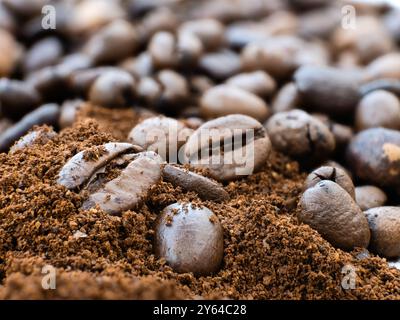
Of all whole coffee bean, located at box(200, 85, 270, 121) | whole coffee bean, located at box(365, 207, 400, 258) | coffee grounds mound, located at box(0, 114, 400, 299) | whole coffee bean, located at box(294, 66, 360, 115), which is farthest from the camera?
whole coffee bean, located at box(294, 66, 360, 115)

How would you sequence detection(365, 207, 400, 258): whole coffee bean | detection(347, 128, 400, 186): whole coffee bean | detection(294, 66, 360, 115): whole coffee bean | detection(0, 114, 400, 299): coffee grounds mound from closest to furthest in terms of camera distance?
detection(0, 114, 400, 299): coffee grounds mound
detection(365, 207, 400, 258): whole coffee bean
detection(347, 128, 400, 186): whole coffee bean
detection(294, 66, 360, 115): whole coffee bean

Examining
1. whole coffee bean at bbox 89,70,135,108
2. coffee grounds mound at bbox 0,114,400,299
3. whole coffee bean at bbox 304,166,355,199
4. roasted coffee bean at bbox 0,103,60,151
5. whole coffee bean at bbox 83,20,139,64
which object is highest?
whole coffee bean at bbox 83,20,139,64

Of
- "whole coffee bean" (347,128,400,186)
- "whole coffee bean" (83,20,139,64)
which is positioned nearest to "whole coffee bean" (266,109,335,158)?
"whole coffee bean" (347,128,400,186)

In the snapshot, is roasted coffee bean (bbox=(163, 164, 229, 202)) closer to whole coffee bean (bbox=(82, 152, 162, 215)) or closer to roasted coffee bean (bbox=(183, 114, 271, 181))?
whole coffee bean (bbox=(82, 152, 162, 215))

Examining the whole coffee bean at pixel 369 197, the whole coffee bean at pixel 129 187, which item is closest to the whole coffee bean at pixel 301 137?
the whole coffee bean at pixel 369 197
